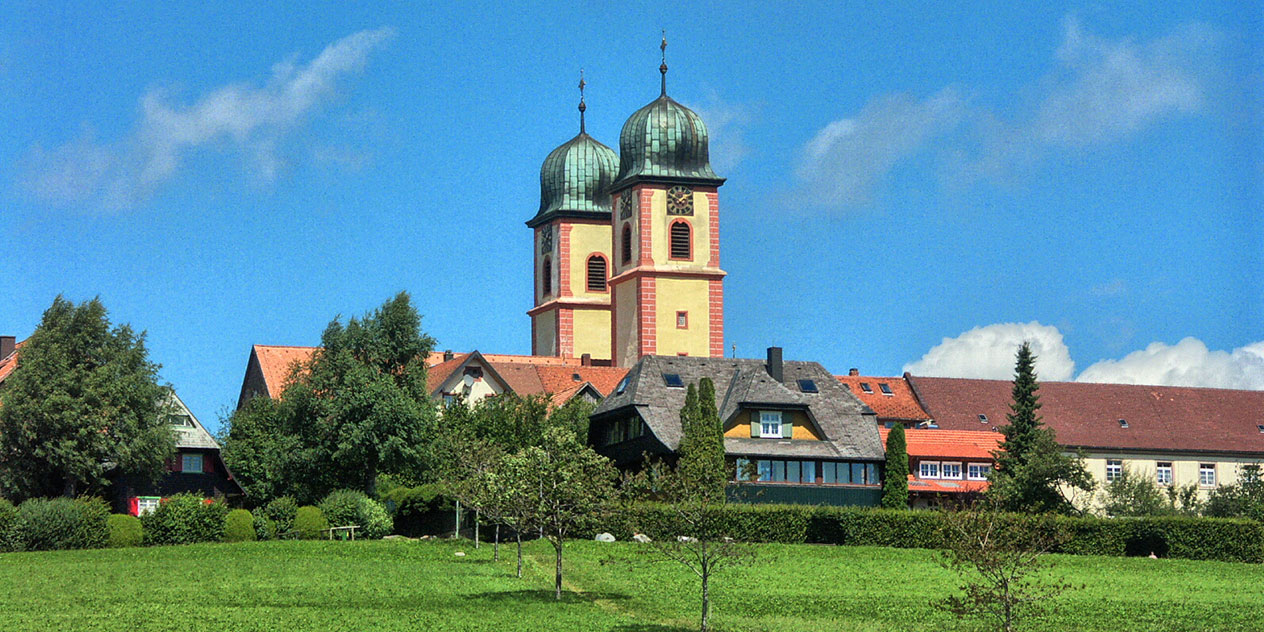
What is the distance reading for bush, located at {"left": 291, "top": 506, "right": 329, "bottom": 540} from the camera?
69.4m

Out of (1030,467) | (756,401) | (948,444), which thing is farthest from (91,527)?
(948,444)

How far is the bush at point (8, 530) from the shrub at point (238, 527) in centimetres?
682

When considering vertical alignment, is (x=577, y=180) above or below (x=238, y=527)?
above

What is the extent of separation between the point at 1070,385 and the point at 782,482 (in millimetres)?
30332

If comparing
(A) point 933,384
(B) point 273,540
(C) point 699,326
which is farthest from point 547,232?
(B) point 273,540

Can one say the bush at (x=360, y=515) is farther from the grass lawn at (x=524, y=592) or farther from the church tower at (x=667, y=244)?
the church tower at (x=667, y=244)

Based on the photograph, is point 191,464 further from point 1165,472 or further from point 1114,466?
point 1165,472

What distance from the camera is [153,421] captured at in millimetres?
72812

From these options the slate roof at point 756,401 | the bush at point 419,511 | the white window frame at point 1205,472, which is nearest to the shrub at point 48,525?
the bush at point 419,511

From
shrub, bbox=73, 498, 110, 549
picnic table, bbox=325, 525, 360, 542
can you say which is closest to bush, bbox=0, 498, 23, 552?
shrub, bbox=73, 498, 110, 549

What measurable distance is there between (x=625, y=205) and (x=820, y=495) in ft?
124

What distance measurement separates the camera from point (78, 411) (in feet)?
231

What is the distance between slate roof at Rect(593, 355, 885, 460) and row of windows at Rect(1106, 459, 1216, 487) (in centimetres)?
1888

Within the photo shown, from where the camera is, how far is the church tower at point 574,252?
123062 millimetres
